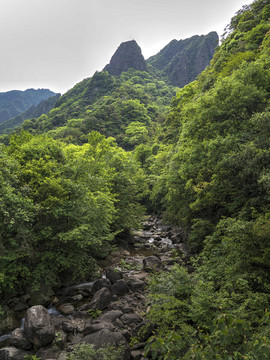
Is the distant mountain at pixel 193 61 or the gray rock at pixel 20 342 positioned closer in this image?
the gray rock at pixel 20 342

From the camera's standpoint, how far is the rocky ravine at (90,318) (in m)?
8.63

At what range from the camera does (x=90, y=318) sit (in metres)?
11.0

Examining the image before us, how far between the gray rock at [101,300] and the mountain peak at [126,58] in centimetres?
16314

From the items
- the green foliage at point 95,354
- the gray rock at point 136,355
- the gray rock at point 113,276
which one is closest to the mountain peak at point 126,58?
the gray rock at point 113,276

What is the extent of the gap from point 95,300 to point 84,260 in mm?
3177

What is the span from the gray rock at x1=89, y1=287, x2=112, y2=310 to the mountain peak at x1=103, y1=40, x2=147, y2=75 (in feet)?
535

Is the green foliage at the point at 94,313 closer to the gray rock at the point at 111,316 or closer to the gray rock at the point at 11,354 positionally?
the gray rock at the point at 111,316

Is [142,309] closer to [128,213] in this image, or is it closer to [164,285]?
[164,285]

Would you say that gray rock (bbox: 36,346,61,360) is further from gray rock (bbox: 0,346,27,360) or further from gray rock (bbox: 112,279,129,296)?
gray rock (bbox: 112,279,129,296)

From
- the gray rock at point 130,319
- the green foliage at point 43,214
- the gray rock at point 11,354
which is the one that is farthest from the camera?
the green foliage at point 43,214

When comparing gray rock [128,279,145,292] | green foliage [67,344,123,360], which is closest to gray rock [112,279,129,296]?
gray rock [128,279,145,292]

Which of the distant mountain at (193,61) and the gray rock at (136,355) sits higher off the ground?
the distant mountain at (193,61)

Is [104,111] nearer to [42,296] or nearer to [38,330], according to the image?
[42,296]

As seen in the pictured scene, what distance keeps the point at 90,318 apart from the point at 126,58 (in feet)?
566
